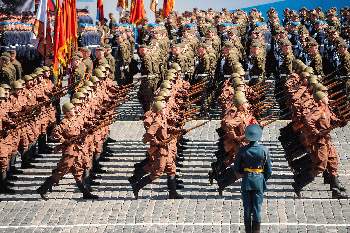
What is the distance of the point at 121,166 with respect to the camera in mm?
14727

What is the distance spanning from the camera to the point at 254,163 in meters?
9.93

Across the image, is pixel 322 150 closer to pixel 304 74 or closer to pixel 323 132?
pixel 323 132

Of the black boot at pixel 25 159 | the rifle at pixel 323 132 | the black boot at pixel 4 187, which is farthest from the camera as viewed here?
the black boot at pixel 25 159

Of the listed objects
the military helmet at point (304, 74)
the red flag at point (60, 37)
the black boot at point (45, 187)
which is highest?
the red flag at point (60, 37)

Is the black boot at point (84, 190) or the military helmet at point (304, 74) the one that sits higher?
the military helmet at point (304, 74)

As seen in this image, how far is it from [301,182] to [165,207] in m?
2.46

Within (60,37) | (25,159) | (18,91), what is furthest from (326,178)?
(60,37)

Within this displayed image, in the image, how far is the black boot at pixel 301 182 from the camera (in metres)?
12.1

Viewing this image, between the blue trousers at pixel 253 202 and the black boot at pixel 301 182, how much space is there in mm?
2357

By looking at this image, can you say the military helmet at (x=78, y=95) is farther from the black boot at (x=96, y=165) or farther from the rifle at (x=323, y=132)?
the rifle at (x=323, y=132)

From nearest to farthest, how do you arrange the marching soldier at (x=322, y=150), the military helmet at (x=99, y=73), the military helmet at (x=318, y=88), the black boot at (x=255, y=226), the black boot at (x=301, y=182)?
1. the black boot at (x=255, y=226)
2. the marching soldier at (x=322, y=150)
3. the black boot at (x=301, y=182)
4. the military helmet at (x=318, y=88)
5. the military helmet at (x=99, y=73)

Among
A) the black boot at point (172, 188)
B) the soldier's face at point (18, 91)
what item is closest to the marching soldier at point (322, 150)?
the black boot at point (172, 188)

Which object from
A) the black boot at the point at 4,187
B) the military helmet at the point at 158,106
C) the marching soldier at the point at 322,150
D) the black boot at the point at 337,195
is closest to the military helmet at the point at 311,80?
the marching soldier at the point at 322,150

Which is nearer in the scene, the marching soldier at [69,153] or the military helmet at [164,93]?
the marching soldier at [69,153]
